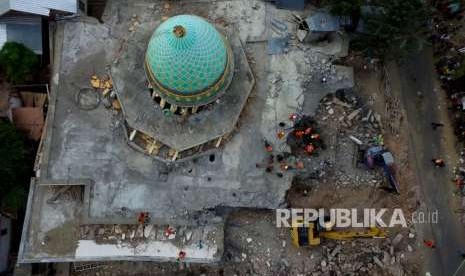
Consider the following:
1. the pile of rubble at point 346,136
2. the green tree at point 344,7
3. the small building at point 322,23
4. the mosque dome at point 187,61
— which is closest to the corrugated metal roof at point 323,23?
the small building at point 322,23

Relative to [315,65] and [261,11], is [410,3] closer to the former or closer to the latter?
[315,65]

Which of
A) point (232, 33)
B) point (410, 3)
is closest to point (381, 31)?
point (410, 3)

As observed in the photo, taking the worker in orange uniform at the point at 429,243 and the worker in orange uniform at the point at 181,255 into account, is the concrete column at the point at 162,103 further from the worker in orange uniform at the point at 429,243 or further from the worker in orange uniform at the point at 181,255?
the worker in orange uniform at the point at 429,243

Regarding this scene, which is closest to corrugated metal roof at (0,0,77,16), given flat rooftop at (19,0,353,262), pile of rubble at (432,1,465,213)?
flat rooftop at (19,0,353,262)

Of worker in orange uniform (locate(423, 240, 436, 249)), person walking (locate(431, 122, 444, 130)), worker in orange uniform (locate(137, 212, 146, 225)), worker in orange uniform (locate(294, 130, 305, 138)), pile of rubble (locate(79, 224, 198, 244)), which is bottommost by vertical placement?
→ worker in orange uniform (locate(423, 240, 436, 249))

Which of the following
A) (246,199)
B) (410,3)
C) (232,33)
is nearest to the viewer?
(410,3)

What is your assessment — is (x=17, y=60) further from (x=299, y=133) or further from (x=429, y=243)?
(x=429, y=243)

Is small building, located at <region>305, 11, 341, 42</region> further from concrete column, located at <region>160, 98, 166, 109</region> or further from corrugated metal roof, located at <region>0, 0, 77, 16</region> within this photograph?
corrugated metal roof, located at <region>0, 0, 77, 16</region>
